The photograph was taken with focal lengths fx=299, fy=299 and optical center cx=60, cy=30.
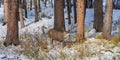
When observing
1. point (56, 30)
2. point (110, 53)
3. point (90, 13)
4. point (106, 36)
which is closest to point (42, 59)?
point (110, 53)

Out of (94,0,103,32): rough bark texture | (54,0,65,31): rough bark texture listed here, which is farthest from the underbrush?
(94,0,103,32): rough bark texture

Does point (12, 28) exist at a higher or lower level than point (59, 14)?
lower

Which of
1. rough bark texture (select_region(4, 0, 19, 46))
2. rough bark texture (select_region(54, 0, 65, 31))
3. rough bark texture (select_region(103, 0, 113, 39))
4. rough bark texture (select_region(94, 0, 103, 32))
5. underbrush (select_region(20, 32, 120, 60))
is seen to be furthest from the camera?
rough bark texture (select_region(94, 0, 103, 32))

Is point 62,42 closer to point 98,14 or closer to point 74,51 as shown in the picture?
point 74,51

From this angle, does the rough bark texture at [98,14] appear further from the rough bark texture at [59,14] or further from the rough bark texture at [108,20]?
the rough bark texture at [108,20]

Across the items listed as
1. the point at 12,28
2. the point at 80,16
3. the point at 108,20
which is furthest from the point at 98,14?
the point at 12,28

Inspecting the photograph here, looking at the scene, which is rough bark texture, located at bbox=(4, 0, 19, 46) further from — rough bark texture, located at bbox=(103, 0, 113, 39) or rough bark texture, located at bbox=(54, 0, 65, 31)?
rough bark texture, located at bbox=(103, 0, 113, 39)

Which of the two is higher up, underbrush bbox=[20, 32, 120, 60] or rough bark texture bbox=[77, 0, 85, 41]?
rough bark texture bbox=[77, 0, 85, 41]

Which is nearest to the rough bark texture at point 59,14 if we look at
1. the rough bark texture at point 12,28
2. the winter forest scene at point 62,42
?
the winter forest scene at point 62,42

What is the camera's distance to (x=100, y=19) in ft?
60.5

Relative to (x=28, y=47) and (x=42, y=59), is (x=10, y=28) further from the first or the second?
(x=42, y=59)

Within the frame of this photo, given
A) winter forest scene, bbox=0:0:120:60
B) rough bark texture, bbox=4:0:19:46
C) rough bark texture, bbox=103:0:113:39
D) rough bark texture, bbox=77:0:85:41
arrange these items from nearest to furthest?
winter forest scene, bbox=0:0:120:60 < rough bark texture, bbox=77:0:85:41 < rough bark texture, bbox=4:0:19:46 < rough bark texture, bbox=103:0:113:39

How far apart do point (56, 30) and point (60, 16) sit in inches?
30.8

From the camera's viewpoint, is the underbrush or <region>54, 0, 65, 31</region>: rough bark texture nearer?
the underbrush
